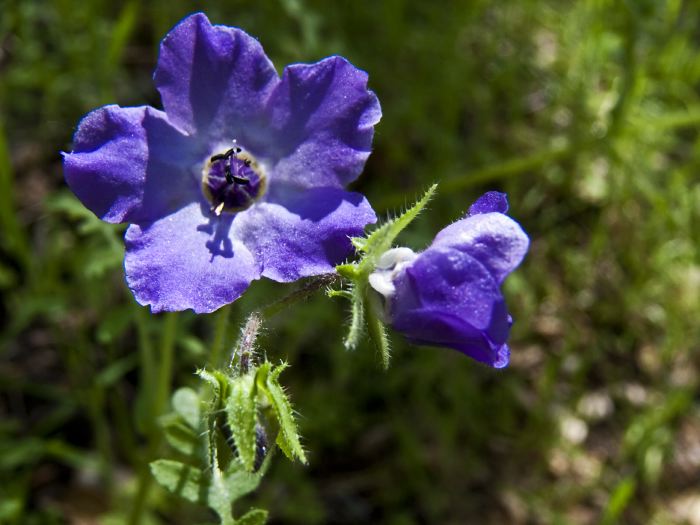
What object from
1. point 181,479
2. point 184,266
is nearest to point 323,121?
point 184,266

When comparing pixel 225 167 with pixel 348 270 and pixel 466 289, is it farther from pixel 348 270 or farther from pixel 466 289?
pixel 466 289

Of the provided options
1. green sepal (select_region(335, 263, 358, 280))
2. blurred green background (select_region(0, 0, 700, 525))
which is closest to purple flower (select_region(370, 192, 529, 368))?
green sepal (select_region(335, 263, 358, 280))

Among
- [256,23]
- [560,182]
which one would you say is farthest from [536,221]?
[256,23]

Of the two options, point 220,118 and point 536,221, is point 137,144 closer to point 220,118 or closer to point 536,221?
point 220,118

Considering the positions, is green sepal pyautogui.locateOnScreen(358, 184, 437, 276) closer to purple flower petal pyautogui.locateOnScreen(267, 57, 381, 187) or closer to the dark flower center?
purple flower petal pyautogui.locateOnScreen(267, 57, 381, 187)

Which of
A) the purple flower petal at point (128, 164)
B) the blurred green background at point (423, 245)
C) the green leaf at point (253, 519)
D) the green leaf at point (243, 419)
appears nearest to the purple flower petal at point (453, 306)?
the green leaf at point (243, 419)
